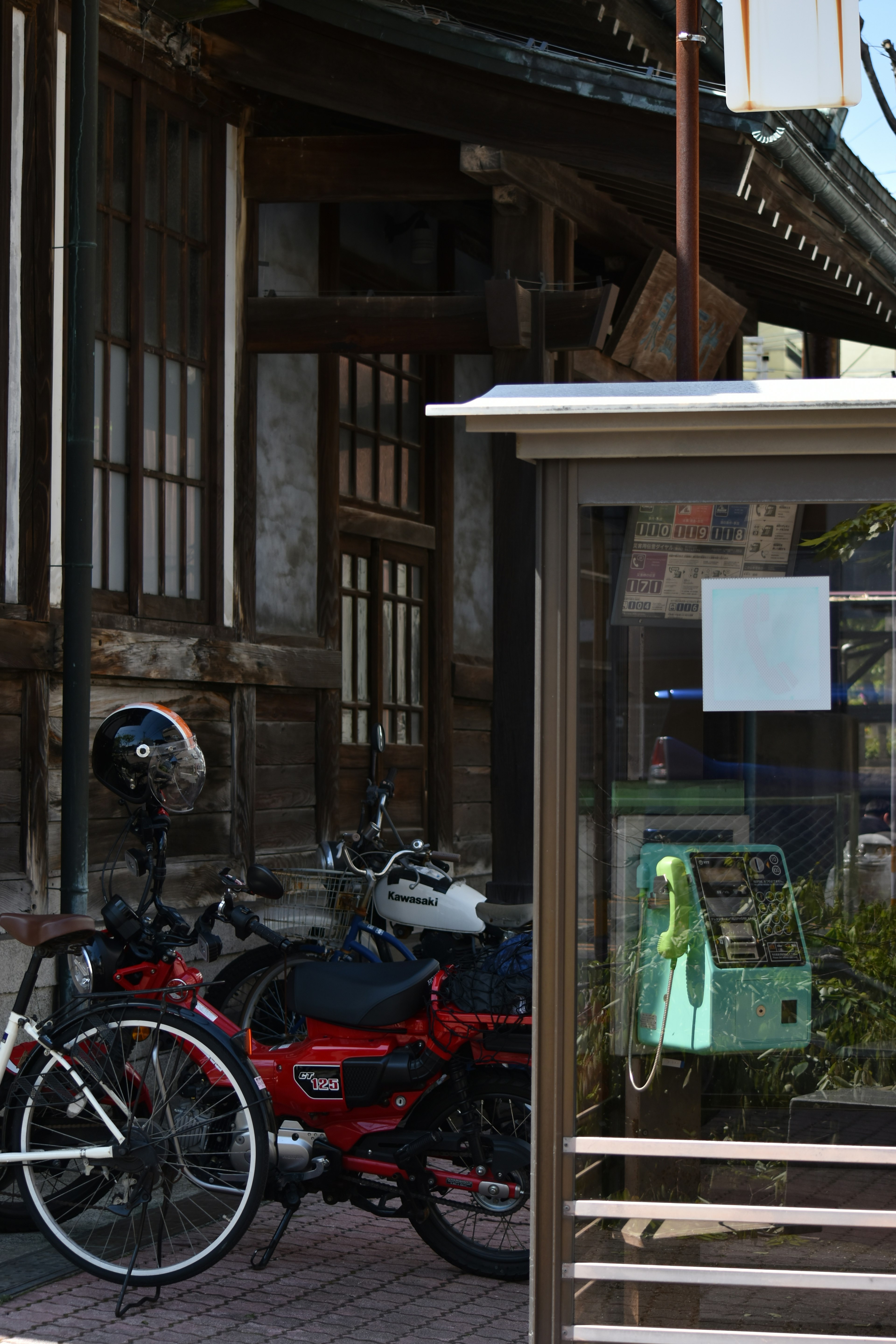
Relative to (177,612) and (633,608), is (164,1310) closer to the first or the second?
(633,608)

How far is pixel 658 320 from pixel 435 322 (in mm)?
2154

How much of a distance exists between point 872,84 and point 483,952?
9607mm

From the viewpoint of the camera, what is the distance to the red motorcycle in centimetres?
464

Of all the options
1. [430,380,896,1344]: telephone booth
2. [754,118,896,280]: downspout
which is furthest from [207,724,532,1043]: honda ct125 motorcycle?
[754,118,896,280]: downspout

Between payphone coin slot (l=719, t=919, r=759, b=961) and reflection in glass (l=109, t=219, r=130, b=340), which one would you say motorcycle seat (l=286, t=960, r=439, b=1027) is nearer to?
payphone coin slot (l=719, t=919, r=759, b=961)

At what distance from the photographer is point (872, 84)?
40.0 feet

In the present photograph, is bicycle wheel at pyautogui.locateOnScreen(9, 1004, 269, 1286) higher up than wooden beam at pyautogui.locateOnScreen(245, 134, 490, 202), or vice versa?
wooden beam at pyautogui.locateOnScreen(245, 134, 490, 202)

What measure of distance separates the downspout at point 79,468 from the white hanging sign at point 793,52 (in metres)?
2.58

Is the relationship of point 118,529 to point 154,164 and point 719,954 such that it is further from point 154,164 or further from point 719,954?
point 719,954

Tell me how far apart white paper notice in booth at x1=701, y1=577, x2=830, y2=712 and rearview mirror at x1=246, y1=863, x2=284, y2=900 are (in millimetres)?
2348

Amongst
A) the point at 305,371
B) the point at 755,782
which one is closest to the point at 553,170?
the point at 305,371

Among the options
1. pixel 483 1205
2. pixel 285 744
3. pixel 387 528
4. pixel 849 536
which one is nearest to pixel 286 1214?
pixel 483 1205

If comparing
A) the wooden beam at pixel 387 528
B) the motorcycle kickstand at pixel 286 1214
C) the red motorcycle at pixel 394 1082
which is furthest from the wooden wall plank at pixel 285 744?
the motorcycle kickstand at pixel 286 1214

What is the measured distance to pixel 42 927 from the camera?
4.65 meters
